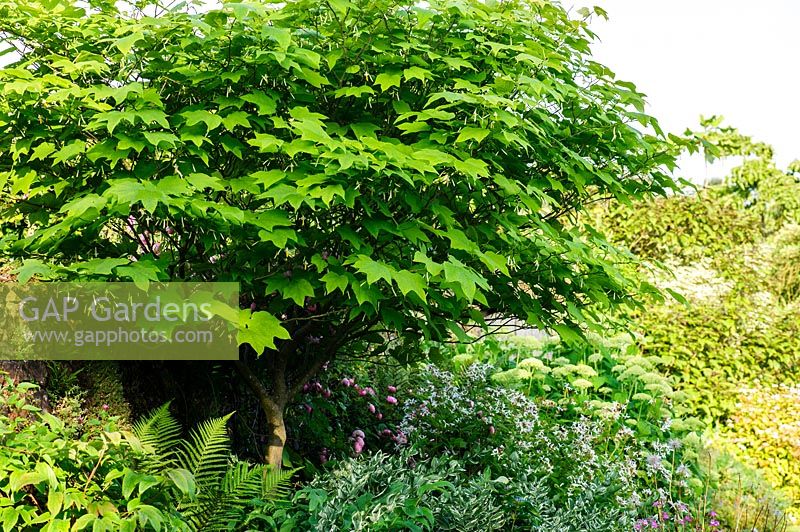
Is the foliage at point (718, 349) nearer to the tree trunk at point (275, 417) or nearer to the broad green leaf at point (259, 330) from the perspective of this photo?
the tree trunk at point (275, 417)

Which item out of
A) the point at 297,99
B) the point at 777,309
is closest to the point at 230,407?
the point at 297,99

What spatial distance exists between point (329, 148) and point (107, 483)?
5.23 ft

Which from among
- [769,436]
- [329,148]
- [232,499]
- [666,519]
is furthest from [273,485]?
[769,436]

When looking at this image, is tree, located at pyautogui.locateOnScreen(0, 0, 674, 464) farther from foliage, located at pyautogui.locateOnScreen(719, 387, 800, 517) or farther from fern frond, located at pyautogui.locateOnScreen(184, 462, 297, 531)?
foliage, located at pyautogui.locateOnScreen(719, 387, 800, 517)

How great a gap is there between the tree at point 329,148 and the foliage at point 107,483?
0.62m

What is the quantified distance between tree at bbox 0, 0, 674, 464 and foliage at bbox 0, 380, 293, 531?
619 mm

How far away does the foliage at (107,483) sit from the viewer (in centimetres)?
293

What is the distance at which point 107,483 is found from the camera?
10.2 feet

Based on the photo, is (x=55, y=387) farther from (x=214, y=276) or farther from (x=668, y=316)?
(x=668, y=316)

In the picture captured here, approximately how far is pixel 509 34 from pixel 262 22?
1.11 meters

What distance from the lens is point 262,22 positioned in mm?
3326

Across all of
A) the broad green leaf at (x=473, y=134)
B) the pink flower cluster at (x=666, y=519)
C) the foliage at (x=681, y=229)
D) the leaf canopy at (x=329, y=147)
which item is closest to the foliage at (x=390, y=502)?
the leaf canopy at (x=329, y=147)

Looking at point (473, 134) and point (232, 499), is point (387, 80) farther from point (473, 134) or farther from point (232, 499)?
point (232, 499)

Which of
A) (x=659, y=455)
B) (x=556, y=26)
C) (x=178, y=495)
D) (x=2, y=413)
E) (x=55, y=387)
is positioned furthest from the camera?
(x=659, y=455)
